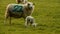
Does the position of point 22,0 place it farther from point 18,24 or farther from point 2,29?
point 2,29

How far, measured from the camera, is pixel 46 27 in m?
13.9

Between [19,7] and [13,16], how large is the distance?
0.51 metres

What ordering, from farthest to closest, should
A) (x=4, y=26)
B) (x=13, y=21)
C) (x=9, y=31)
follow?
(x=13, y=21) < (x=4, y=26) < (x=9, y=31)

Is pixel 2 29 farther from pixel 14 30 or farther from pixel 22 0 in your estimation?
pixel 22 0

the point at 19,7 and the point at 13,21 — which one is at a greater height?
the point at 19,7

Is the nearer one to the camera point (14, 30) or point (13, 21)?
point (14, 30)

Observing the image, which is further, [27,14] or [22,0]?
[22,0]

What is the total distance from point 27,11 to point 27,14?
0.47ft

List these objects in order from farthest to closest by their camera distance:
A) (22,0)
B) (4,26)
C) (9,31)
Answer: (22,0) < (4,26) < (9,31)

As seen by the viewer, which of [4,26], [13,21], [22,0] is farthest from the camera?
[22,0]

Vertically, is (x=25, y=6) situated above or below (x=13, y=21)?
above

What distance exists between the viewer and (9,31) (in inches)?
503

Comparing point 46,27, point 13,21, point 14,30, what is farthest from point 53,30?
point 13,21

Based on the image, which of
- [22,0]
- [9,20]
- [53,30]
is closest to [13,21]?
[9,20]
